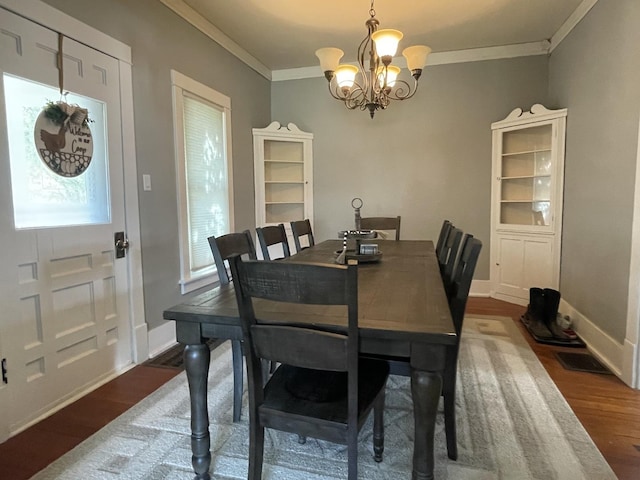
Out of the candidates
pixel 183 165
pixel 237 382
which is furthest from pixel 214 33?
pixel 237 382

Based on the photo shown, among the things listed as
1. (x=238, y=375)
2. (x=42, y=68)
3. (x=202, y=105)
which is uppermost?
(x=202, y=105)

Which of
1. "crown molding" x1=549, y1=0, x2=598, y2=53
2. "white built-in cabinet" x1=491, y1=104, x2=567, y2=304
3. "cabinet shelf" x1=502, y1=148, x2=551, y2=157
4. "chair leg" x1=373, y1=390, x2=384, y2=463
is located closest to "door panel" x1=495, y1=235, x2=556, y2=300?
"white built-in cabinet" x1=491, y1=104, x2=567, y2=304

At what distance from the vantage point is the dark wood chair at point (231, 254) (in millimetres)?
1822

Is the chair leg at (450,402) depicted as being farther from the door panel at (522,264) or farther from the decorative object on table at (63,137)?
the door panel at (522,264)

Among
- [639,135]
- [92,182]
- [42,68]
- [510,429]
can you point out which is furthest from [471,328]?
[42,68]

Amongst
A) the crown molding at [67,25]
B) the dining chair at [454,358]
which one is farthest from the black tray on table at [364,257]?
the crown molding at [67,25]

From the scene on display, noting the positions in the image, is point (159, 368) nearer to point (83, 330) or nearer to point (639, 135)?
point (83, 330)

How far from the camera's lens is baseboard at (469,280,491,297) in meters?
4.39

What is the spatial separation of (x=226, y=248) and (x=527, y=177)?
11.5 feet

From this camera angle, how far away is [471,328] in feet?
10.8

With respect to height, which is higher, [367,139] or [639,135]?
[367,139]

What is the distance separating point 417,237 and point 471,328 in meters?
1.53

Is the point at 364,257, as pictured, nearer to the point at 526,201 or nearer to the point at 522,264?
the point at 522,264

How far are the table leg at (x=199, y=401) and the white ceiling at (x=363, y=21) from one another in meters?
2.76
